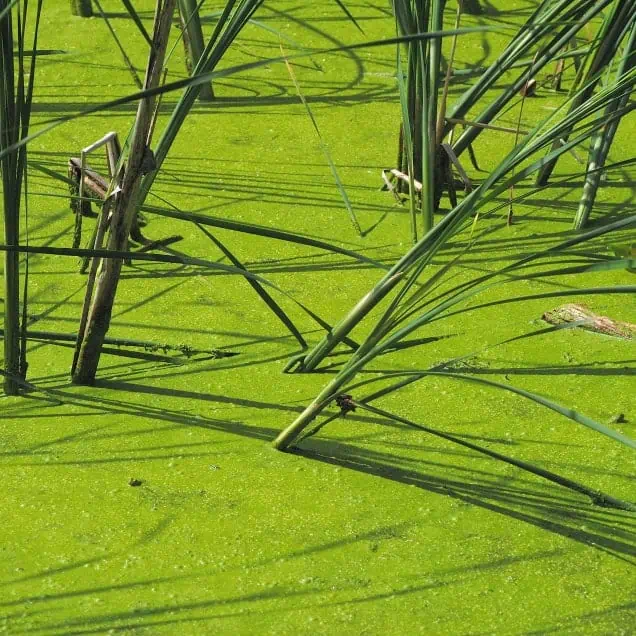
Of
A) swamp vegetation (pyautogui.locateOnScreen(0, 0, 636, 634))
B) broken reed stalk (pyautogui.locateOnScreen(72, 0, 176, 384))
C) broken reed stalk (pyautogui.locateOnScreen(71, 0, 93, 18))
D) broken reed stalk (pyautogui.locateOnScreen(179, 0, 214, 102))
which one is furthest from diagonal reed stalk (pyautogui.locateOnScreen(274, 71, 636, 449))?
broken reed stalk (pyautogui.locateOnScreen(71, 0, 93, 18))

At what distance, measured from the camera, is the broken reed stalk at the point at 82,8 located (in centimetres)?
296

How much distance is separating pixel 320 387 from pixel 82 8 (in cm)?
179

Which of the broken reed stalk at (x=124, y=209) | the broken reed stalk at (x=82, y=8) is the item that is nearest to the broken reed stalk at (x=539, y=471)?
the broken reed stalk at (x=124, y=209)

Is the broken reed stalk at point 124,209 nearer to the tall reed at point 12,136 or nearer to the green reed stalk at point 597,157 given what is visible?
the tall reed at point 12,136

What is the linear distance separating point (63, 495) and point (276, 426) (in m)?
0.27

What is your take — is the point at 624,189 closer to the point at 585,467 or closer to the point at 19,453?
the point at 585,467

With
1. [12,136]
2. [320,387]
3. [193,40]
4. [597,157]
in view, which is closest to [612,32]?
[597,157]

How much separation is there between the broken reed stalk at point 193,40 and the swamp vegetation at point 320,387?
356 millimetres

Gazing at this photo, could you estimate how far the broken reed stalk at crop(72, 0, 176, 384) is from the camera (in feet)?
4.35

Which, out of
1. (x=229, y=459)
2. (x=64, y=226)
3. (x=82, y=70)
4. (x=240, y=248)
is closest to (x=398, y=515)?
(x=229, y=459)

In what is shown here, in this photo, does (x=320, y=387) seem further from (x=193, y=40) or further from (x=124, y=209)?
(x=193, y=40)

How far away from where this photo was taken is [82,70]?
277 centimetres

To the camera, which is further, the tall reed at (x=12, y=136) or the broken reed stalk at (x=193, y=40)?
the broken reed stalk at (x=193, y=40)

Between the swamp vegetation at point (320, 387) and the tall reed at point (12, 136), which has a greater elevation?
the tall reed at point (12, 136)
